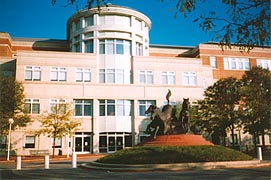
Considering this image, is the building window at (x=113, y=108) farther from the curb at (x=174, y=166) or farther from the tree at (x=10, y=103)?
the curb at (x=174, y=166)

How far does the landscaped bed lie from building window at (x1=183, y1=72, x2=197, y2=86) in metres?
25.9

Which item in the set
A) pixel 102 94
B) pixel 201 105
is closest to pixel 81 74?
pixel 102 94

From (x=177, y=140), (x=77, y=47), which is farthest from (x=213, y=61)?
(x=177, y=140)

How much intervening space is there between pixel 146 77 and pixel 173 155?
26017 mm

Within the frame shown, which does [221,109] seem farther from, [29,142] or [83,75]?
[29,142]

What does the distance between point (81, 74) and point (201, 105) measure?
16.3 meters

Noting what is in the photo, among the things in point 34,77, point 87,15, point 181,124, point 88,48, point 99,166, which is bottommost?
point 99,166

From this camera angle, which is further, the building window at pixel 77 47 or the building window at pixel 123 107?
the building window at pixel 77 47

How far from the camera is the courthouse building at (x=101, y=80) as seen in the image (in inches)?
1470

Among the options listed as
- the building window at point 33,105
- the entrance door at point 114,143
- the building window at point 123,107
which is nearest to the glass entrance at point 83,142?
the entrance door at point 114,143

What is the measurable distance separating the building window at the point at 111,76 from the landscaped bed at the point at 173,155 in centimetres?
2357

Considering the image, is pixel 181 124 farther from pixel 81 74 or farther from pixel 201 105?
pixel 81 74

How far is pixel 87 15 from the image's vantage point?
1682 inches

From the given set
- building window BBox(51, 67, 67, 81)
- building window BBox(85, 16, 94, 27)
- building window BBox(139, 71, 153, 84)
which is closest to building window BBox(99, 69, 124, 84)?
building window BBox(139, 71, 153, 84)
